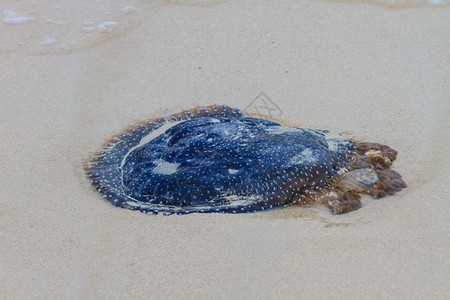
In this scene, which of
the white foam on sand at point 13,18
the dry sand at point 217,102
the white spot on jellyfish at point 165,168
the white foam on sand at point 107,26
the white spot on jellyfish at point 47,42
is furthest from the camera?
the white foam on sand at point 13,18

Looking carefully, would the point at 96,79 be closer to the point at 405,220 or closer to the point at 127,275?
the point at 127,275

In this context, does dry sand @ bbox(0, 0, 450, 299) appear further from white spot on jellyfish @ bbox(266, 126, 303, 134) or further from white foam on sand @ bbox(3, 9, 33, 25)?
white spot on jellyfish @ bbox(266, 126, 303, 134)

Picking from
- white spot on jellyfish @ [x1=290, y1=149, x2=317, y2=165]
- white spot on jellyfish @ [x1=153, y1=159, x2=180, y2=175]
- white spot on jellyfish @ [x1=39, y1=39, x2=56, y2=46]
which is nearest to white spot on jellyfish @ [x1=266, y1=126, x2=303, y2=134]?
white spot on jellyfish @ [x1=290, y1=149, x2=317, y2=165]

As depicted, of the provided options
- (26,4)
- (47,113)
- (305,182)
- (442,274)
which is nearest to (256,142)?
(305,182)

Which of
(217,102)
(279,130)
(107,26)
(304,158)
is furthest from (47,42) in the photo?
(304,158)

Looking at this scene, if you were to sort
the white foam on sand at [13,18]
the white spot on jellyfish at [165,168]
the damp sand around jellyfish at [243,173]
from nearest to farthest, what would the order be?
the damp sand around jellyfish at [243,173] < the white spot on jellyfish at [165,168] < the white foam on sand at [13,18]

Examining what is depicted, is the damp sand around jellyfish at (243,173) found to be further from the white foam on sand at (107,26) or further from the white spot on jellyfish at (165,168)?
the white foam on sand at (107,26)

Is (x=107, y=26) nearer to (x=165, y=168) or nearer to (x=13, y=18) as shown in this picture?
(x=13, y=18)

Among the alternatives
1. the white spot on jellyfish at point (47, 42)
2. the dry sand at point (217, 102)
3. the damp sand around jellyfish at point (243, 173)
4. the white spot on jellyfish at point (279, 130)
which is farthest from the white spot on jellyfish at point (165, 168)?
the white spot on jellyfish at point (47, 42)
